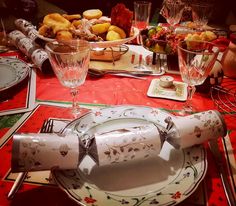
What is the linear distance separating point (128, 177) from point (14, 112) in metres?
0.43

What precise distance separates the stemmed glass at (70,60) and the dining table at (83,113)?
107 millimetres

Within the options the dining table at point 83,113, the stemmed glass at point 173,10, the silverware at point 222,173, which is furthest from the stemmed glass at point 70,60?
the stemmed glass at point 173,10

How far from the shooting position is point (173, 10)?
1.28 metres

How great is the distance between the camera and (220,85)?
0.91m

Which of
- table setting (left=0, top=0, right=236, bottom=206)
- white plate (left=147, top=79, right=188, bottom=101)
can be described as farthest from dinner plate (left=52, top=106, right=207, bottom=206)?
white plate (left=147, top=79, right=188, bottom=101)

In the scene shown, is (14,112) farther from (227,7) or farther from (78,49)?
(227,7)

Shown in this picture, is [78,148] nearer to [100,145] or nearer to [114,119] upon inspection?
[100,145]

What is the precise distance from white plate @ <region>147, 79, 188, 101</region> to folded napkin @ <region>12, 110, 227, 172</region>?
312mm

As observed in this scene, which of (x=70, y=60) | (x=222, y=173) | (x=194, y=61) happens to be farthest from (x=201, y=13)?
(x=222, y=173)

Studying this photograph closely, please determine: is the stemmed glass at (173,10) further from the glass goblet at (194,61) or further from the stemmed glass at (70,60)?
the stemmed glass at (70,60)

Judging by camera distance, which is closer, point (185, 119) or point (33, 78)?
point (185, 119)

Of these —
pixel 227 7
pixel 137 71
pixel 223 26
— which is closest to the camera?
pixel 137 71

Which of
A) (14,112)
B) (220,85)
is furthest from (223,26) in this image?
(14,112)

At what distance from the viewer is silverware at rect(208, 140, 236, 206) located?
0.48m
